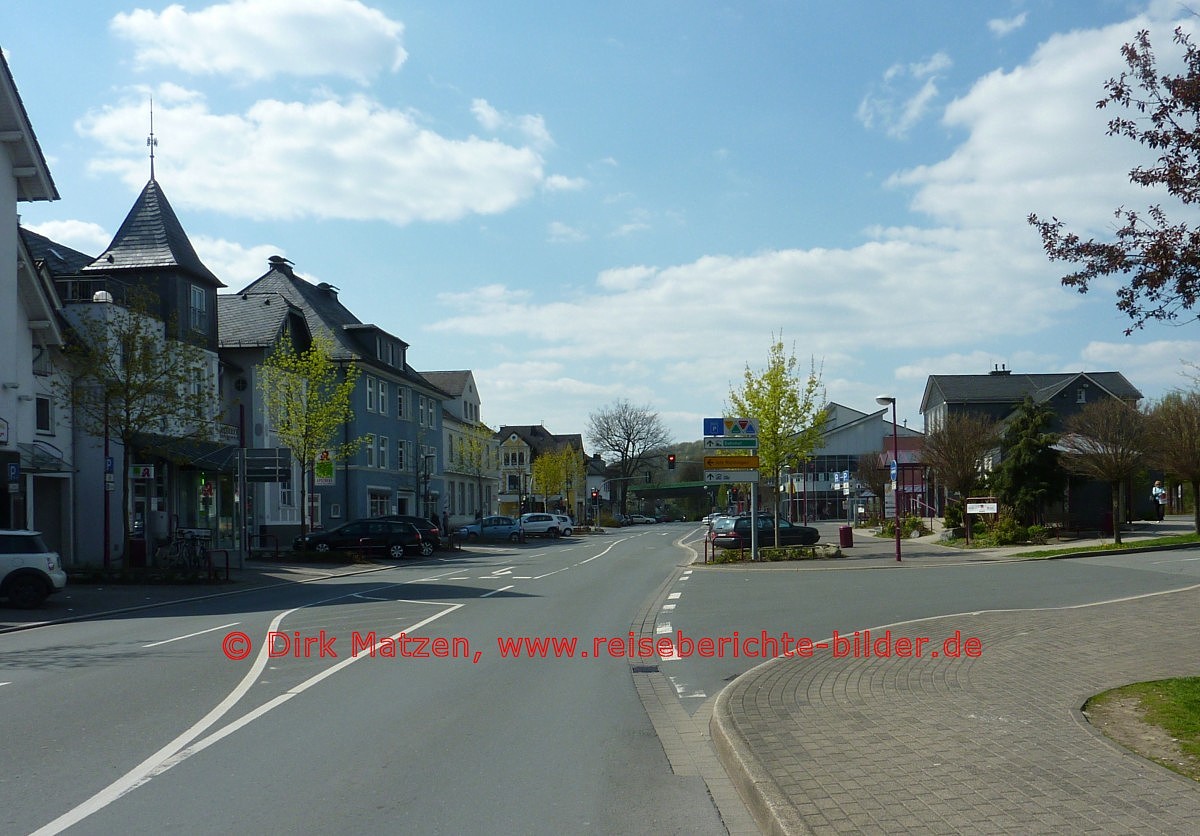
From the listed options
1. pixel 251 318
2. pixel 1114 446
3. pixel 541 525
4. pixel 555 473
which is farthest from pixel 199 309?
pixel 555 473

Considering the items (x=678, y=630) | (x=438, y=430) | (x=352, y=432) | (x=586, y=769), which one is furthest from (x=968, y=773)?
(x=438, y=430)

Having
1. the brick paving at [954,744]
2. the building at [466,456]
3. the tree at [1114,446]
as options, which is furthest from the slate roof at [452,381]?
the brick paving at [954,744]

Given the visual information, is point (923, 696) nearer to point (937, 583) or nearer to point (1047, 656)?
point (1047, 656)

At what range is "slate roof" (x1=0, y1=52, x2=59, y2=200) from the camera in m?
28.5

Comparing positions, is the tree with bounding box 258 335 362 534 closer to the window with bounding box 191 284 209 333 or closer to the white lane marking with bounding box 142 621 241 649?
the window with bounding box 191 284 209 333

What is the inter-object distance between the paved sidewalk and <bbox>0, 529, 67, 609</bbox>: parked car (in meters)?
15.0

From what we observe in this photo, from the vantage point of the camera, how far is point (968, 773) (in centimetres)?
663

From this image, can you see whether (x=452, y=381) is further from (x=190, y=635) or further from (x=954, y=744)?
(x=954, y=744)

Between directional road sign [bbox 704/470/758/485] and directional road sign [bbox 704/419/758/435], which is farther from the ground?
directional road sign [bbox 704/419/758/435]

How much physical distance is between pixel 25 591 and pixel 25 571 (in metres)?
0.42

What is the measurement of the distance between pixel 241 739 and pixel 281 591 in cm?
1765

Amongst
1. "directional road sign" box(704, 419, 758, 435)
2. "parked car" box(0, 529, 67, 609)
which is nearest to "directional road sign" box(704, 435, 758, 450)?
"directional road sign" box(704, 419, 758, 435)

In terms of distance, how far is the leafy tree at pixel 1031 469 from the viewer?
41.7 metres

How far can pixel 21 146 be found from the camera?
29.2 m
